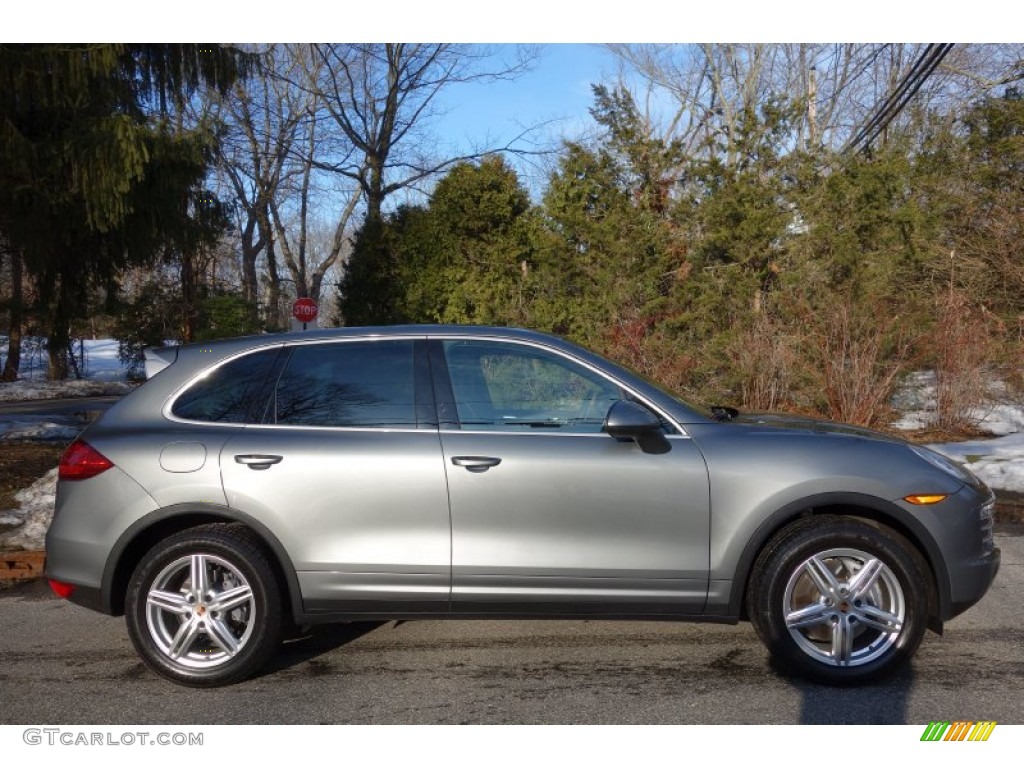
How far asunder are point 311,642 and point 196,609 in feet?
2.78

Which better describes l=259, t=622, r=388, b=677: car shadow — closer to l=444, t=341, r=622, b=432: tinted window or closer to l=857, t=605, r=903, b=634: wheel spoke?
l=444, t=341, r=622, b=432: tinted window

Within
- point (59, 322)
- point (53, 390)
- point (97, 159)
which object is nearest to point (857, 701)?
point (97, 159)

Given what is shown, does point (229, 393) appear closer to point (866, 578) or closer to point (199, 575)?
point (199, 575)

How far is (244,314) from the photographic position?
1022 inches

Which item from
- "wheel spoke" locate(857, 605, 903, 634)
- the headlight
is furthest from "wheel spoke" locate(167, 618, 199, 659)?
the headlight

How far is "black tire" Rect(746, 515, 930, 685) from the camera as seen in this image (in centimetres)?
400

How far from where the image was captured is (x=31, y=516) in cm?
739

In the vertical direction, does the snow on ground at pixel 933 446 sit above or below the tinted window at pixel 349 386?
below

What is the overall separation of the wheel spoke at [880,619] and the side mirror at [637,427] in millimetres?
1185

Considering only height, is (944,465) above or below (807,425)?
below

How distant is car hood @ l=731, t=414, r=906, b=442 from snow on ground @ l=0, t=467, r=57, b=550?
535 cm

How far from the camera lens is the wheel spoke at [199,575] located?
13.6 feet

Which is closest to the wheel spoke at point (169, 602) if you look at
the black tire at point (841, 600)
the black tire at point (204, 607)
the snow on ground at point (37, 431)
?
the black tire at point (204, 607)
